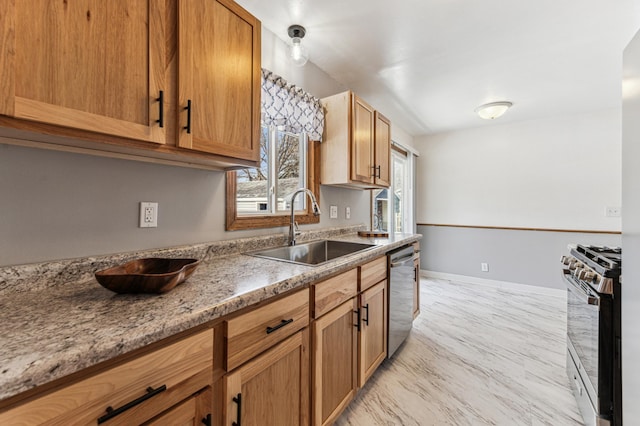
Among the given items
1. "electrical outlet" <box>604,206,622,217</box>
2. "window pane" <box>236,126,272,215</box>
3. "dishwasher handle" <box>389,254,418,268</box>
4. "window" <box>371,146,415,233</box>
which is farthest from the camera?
"window" <box>371,146,415,233</box>

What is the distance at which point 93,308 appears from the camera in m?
0.77

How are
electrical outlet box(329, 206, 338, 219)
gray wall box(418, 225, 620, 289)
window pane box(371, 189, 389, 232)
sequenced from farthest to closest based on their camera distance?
window pane box(371, 189, 389, 232) → gray wall box(418, 225, 620, 289) → electrical outlet box(329, 206, 338, 219)

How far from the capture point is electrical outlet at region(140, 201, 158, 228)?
1.24 meters

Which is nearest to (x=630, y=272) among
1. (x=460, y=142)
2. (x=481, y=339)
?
(x=481, y=339)

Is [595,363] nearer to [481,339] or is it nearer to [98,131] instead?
[481,339]

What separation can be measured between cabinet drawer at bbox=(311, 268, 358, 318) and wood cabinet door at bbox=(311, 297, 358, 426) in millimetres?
34

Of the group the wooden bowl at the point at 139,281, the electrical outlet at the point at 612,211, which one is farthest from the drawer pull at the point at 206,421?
the electrical outlet at the point at 612,211

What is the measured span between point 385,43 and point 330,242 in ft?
5.10

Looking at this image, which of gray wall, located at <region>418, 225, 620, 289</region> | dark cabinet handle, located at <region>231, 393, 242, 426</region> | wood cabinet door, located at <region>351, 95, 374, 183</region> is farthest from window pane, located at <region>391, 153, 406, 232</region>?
dark cabinet handle, located at <region>231, 393, 242, 426</region>

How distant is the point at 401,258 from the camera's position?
7.00 ft

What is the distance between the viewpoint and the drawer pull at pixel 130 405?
0.59 metres

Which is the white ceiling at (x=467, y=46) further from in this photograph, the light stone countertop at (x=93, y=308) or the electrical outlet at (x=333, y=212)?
the light stone countertop at (x=93, y=308)

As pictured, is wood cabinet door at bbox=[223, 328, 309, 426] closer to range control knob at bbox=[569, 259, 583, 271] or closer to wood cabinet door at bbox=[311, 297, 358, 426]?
wood cabinet door at bbox=[311, 297, 358, 426]

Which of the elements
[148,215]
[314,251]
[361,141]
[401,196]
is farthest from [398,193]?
[148,215]
